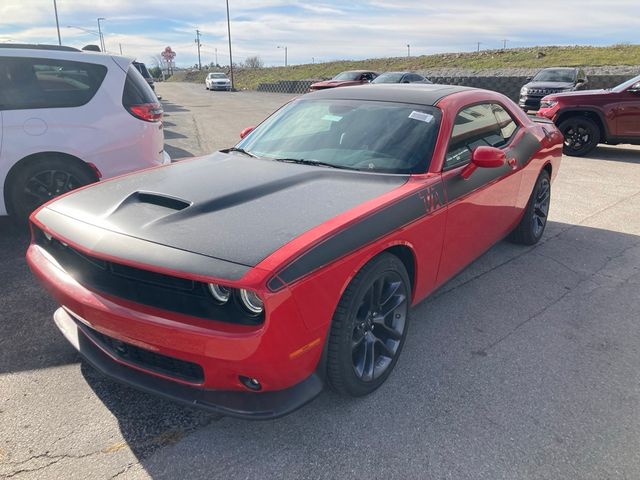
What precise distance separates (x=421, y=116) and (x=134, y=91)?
3.27 metres

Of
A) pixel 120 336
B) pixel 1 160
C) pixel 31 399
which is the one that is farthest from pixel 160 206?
pixel 1 160

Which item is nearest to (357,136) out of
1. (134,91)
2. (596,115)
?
(134,91)

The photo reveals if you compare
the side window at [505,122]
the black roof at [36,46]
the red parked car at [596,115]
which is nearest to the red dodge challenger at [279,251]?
the side window at [505,122]

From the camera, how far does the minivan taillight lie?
16.6 feet

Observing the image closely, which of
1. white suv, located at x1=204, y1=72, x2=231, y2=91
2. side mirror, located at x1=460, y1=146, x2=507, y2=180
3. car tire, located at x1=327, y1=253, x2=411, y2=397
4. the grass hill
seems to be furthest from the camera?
white suv, located at x1=204, y1=72, x2=231, y2=91

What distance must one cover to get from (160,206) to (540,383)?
229 centimetres

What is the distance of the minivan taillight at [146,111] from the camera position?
16.6 ft

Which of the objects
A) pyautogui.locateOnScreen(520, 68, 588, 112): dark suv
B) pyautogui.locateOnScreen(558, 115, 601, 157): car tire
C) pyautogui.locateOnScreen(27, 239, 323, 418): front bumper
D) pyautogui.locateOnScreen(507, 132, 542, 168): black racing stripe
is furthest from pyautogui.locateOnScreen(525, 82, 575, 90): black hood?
pyautogui.locateOnScreen(27, 239, 323, 418): front bumper

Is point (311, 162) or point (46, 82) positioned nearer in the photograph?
point (311, 162)

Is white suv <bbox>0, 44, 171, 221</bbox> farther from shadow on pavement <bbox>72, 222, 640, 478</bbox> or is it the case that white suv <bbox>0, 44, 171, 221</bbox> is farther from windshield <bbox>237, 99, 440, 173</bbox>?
shadow on pavement <bbox>72, 222, 640, 478</bbox>

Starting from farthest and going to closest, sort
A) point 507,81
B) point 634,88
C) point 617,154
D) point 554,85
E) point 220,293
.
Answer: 1. point 507,81
2. point 554,85
3. point 617,154
4. point 634,88
5. point 220,293

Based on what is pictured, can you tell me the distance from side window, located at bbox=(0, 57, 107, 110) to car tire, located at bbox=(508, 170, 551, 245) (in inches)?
172

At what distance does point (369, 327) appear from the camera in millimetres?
2607

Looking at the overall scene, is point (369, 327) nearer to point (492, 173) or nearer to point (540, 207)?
point (492, 173)
